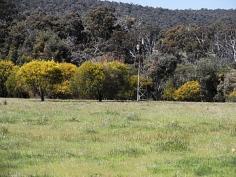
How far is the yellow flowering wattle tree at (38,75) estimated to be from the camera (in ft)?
Answer: 193

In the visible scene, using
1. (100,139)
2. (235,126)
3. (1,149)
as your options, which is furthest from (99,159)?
(235,126)

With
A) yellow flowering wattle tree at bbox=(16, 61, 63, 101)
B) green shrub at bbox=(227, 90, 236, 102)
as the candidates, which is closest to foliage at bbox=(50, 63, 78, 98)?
yellow flowering wattle tree at bbox=(16, 61, 63, 101)

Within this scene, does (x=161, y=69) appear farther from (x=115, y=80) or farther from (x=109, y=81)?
(x=109, y=81)

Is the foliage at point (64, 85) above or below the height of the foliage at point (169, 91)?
above

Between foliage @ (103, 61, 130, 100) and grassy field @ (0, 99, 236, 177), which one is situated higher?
grassy field @ (0, 99, 236, 177)

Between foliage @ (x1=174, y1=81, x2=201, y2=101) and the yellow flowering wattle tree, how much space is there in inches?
729

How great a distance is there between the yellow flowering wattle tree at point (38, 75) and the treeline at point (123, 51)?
402mm

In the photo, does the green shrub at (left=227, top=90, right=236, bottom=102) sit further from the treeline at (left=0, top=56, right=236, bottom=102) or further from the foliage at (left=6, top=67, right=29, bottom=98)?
the foliage at (left=6, top=67, right=29, bottom=98)

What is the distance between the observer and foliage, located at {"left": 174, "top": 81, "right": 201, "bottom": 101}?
234ft

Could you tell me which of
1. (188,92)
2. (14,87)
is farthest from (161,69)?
(14,87)

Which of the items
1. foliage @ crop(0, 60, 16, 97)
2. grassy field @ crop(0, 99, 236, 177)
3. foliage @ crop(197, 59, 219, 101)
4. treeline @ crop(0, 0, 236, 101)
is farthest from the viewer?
foliage @ crop(197, 59, 219, 101)

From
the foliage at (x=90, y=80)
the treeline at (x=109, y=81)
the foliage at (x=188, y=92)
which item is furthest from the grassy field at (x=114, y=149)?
the foliage at (x=188, y=92)

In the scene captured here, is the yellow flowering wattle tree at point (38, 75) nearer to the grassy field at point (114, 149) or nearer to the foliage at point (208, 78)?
the foliage at point (208, 78)

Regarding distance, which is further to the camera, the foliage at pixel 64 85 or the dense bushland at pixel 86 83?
the foliage at pixel 64 85
